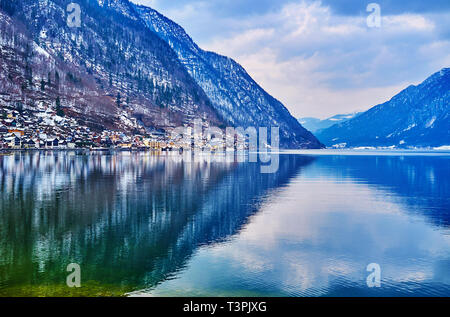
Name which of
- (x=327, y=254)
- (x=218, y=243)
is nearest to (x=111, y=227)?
(x=218, y=243)

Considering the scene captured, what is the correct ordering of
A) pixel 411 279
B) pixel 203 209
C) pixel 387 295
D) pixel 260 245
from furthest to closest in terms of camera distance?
pixel 203 209 < pixel 260 245 < pixel 411 279 < pixel 387 295

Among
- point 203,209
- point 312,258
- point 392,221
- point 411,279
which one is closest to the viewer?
point 411,279

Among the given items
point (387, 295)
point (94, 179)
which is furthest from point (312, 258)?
point (94, 179)

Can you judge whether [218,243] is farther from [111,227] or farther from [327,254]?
[111,227]

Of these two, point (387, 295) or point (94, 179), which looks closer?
point (387, 295)

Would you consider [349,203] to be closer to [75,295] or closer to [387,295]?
[387,295]

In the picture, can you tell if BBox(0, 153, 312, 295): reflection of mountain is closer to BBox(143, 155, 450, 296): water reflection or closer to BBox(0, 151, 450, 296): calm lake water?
BBox(0, 151, 450, 296): calm lake water

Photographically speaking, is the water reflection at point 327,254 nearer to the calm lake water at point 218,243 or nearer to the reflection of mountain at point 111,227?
the calm lake water at point 218,243
